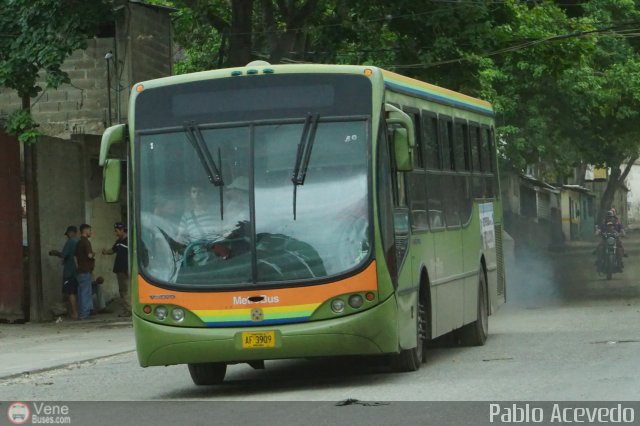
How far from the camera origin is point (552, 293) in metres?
30.5

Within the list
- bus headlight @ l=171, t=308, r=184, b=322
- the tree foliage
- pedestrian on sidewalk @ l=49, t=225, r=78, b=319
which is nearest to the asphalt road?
bus headlight @ l=171, t=308, r=184, b=322

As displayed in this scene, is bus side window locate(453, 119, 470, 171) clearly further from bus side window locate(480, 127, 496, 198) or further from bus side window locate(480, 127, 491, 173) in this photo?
bus side window locate(480, 127, 496, 198)

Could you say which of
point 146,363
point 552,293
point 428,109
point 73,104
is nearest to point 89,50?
point 73,104

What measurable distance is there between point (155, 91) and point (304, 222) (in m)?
1.92

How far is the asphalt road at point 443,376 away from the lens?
37.1 feet

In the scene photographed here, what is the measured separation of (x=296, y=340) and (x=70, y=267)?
1307 centimetres

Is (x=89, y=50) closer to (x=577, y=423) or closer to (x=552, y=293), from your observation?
(x=552, y=293)

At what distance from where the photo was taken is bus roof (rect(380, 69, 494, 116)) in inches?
521

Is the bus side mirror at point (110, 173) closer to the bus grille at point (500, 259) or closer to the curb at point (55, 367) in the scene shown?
the curb at point (55, 367)

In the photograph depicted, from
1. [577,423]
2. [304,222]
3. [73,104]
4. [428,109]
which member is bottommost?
[577,423]

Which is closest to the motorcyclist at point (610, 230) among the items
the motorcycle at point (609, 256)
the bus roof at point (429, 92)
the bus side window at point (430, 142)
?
the motorcycle at point (609, 256)

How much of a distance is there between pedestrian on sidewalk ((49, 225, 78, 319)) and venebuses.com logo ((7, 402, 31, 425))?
38.8 ft

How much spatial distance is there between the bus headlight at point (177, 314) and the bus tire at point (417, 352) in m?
2.21

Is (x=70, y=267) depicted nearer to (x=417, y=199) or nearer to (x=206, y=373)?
(x=206, y=373)
